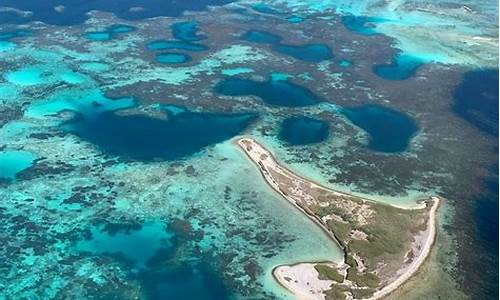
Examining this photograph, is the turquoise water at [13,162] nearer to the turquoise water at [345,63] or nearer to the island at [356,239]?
the island at [356,239]

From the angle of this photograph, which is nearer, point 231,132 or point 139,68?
point 231,132

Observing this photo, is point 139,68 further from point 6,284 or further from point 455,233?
point 455,233

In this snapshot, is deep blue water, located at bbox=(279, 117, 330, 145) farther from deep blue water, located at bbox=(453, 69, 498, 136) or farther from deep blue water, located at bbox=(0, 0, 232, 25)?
deep blue water, located at bbox=(0, 0, 232, 25)

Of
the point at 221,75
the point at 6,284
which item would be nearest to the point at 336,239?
the point at 6,284

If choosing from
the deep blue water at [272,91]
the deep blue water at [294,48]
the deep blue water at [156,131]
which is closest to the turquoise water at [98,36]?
the deep blue water at [294,48]

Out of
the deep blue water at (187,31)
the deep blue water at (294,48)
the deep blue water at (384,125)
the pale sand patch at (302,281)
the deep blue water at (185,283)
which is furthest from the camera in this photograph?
the deep blue water at (187,31)

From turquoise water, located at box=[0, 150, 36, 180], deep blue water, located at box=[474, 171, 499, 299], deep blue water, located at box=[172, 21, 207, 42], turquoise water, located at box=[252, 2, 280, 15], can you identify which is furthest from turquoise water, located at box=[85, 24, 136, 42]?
deep blue water, located at box=[474, 171, 499, 299]
